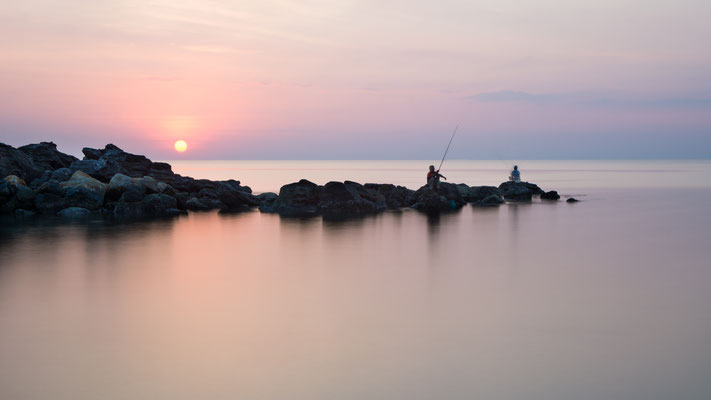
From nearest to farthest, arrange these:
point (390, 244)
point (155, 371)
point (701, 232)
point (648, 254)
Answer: point (155, 371)
point (648, 254)
point (390, 244)
point (701, 232)

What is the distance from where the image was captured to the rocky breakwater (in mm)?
31672

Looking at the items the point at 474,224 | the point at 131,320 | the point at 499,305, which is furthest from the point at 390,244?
the point at 131,320

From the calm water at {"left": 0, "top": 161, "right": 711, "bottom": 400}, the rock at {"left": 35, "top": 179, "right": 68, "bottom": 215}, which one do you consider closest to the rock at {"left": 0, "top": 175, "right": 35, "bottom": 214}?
the rock at {"left": 35, "top": 179, "right": 68, "bottom": 215}

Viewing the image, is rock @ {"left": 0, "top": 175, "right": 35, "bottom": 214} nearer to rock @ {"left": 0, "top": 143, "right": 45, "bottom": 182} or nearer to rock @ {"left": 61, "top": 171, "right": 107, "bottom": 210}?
rock @ {"left": 61, "top": 171, "right": 107, "bottom": 210}

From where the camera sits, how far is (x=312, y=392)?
8344 millimetres

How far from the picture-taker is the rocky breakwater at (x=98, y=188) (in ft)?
104

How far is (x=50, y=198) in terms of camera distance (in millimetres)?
31766

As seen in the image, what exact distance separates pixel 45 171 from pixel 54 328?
2715 cm

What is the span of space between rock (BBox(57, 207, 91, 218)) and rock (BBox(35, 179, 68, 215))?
0.51 m

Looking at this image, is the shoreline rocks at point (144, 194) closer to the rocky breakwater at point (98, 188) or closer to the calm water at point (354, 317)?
the rocky breakwater at point (98, 188)

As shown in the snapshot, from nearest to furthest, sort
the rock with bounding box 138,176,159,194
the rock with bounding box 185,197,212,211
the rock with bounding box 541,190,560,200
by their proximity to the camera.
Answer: the rock with bounding box 138,176,159,194 → the rock with bounding box 185,197,212,211 → the rock with bounding box 541,190,560,200

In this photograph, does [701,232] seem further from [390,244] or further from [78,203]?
[78,203]

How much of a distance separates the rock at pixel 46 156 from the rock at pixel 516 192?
28.4 m

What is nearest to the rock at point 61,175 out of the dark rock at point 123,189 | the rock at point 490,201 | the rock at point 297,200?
the dark rock at point 123,189
